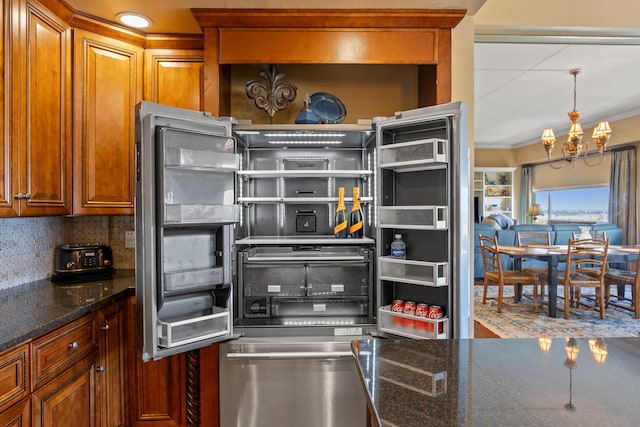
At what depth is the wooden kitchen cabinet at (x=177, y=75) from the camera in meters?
2.25

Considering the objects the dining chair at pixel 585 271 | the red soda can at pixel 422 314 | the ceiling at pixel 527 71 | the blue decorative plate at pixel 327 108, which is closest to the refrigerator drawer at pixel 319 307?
the red soda can at pixel 422 314

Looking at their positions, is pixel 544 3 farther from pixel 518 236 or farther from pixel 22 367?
pixel 518 236

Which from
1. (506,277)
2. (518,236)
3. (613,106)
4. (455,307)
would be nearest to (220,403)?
(455,307)

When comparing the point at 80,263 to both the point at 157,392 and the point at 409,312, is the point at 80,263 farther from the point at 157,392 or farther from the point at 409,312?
the point at 409,312

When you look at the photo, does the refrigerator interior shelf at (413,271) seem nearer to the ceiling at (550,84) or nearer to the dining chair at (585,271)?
the ceiling at (550,84)

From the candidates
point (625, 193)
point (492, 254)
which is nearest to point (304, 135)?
point (492, 254)

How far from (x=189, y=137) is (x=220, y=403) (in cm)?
133

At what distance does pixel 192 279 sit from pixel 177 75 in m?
1.24

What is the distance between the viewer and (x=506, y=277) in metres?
4.51

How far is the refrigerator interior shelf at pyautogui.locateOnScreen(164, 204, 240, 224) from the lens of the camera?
5.50 ft

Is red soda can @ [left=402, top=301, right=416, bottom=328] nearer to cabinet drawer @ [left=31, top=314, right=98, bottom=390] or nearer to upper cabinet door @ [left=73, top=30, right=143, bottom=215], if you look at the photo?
cabinet drawer @ [left=31, top=314, right=98, bottom=390]

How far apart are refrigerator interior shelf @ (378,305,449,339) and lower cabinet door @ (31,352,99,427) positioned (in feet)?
4.53

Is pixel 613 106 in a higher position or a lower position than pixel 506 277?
A: higher

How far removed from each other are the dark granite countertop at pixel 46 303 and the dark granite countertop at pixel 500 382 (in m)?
1.13
